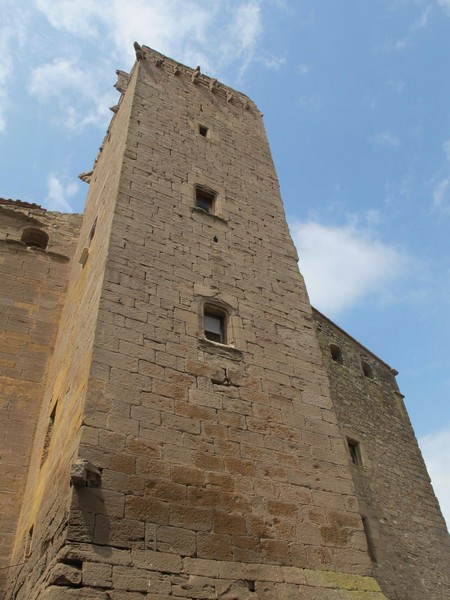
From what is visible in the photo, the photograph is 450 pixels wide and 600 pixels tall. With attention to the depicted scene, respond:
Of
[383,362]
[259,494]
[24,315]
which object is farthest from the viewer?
[383,362]

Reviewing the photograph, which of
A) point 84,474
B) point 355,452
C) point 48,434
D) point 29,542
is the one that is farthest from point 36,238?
point 355,452

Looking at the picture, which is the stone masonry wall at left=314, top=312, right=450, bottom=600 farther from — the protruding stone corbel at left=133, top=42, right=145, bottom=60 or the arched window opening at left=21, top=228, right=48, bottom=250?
the protruding stone corbel at left=133, top=42, right=145, bottom=60

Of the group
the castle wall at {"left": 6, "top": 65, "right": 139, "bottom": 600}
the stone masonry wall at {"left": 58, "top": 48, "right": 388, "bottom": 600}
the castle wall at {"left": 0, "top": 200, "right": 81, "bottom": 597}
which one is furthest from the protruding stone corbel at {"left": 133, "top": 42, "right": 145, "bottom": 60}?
the castle wall at {"left": 0, "top": 200, "right": 81, "bottom": 597}

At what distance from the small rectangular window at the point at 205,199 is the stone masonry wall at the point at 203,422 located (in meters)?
0.16

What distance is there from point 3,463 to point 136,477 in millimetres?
3778

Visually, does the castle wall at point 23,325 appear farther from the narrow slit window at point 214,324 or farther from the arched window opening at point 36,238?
the narrow slit window at point 214,324

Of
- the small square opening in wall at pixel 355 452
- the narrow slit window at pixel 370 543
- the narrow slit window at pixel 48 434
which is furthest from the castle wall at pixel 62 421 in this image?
the small square opening in wall at pixel 355 452

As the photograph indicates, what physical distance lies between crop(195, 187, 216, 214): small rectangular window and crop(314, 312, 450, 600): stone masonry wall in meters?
5.90

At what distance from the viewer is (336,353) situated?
14.7 meters

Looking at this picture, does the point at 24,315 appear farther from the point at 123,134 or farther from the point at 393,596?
the point at 393,596

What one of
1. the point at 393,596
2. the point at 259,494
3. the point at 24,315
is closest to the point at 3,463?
the point at 24,315

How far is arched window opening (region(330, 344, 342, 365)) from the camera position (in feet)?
47.7

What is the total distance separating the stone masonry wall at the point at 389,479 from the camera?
36.6 ft

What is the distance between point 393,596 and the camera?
10.2 meters
